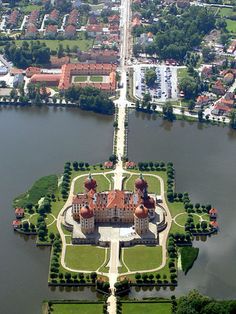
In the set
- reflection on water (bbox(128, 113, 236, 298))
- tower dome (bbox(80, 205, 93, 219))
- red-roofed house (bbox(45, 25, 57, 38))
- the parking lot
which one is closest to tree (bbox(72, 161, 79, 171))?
reflection on water (bbox(128, 113, 236, 298))

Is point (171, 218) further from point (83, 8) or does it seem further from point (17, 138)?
point (83, 8)

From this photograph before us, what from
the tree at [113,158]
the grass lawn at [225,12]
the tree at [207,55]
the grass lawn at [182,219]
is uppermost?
the grass lawn at [225,12]

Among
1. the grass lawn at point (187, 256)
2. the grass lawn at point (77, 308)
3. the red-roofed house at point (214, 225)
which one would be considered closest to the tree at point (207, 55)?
the red-roofed house at point (214, 225)

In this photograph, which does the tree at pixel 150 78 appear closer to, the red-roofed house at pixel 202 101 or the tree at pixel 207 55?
the red-roofed house at pixel 202 101

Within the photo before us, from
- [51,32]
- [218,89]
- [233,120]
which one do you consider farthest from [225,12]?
[233,120]

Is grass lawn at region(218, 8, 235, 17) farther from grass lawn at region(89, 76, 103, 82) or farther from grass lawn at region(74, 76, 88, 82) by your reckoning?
grass lawn at region(74, 76, 88, 82)
